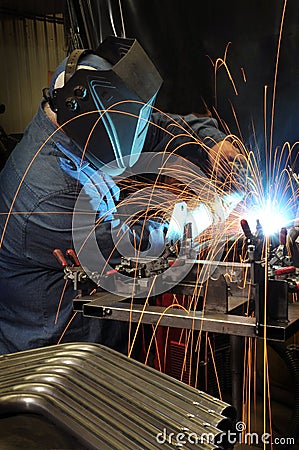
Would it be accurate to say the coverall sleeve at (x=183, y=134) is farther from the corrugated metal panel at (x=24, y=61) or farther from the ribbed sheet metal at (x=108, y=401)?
the corrugated metal panel at (x=24, y=61)

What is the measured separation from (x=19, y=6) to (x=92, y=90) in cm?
291

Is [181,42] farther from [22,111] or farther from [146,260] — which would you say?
[22,111]

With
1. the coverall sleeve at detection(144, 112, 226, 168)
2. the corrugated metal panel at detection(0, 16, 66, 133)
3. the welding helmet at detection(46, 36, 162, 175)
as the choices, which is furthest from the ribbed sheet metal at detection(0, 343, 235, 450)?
the corrugated metal panel at detection(0, 16, 66, 133)

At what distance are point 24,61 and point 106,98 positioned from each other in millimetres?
2850

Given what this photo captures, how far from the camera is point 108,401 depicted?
0.77 metres

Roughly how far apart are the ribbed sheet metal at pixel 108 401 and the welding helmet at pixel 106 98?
88 cm

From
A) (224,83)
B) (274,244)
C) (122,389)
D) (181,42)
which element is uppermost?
(181,42)

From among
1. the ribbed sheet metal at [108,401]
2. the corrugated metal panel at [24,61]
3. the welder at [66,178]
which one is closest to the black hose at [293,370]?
the welder at [66,178]

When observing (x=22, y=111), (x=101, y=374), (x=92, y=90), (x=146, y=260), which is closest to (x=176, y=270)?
(x=146, y=260)

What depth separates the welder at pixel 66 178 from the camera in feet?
5.23

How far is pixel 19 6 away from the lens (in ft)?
13.1

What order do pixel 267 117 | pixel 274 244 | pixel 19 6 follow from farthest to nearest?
pixel 19 6 → pixel 267 117 → pixel 274 244

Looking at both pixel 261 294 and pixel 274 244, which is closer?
pixel 261 294

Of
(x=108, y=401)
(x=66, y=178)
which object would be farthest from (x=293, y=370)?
(x=108, y=401)
